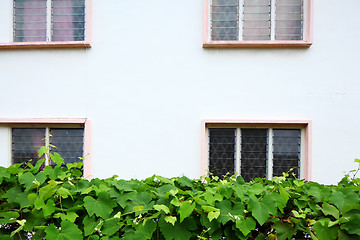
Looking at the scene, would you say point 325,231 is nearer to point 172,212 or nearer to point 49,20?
point 172,212

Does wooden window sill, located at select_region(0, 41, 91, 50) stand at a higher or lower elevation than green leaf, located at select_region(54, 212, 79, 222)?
higher

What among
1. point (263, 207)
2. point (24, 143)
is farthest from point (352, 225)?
point (24, 143)

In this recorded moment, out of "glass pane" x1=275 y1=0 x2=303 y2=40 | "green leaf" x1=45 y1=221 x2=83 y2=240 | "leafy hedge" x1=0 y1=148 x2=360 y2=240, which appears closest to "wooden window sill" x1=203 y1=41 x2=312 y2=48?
"glass pane" x1=275 y1=0 x2=303 y2=40

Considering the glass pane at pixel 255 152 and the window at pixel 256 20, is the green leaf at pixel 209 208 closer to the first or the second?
the glass pane at pixel 255 152

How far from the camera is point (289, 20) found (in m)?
4.56

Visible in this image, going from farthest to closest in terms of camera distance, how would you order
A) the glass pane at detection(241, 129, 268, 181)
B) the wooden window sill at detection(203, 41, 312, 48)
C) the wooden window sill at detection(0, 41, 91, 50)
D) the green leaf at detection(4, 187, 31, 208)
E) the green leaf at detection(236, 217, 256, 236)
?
the glass pane at detection(241, 129, 268, 181) → the wooden window sill at detection(0, 41, 91, 50) → the wooden window sill at detection(203, 41, 312, 48) → the green leaf at detection(4, 187, 31, 208) → the green leaf at detection(236, 217, 256, 236)

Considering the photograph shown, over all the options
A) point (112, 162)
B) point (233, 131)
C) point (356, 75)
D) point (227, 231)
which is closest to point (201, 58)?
point (233, 131)

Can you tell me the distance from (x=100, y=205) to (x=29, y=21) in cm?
480

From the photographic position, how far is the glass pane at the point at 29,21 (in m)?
4.75

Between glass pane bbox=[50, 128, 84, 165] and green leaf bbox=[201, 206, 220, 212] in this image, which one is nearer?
green leaf bbox=[201, 206, 220, 212]

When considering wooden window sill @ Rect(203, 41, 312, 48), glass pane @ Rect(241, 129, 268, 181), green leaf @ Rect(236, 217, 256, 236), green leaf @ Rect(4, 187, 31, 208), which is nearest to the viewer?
green leaf @ Rect(236, 217, 256, 236)

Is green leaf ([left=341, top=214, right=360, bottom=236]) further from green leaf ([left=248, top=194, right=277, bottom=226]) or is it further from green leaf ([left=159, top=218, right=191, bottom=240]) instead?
green leaf ([left=159, top=218, right=191, bottom=240])

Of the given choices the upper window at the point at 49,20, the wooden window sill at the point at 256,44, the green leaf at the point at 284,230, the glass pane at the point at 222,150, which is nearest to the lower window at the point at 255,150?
the glass pane at the point at 222,150

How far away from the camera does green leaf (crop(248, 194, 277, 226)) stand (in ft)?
5.73
